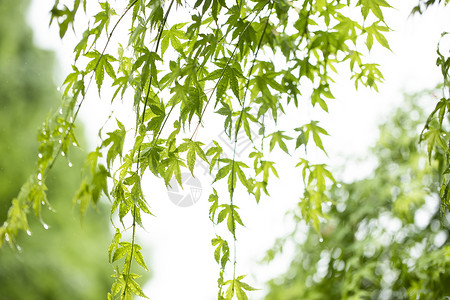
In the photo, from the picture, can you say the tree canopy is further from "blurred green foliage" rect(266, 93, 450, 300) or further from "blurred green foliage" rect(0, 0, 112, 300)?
"blurred green foliage" rect(0, 0, 112, 300)

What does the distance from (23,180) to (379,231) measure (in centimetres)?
156

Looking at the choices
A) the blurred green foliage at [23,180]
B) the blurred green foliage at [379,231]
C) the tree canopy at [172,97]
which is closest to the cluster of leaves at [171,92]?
the tree canopy at [172,97]

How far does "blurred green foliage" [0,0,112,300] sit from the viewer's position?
2.16 meters

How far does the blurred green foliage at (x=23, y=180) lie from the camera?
2.16 metres

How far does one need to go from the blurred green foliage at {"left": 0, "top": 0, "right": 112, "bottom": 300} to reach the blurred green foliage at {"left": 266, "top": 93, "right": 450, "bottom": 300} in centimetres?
97

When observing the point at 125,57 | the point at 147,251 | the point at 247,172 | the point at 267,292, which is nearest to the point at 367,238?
the point at 267,292

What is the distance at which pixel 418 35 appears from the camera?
1724 mm

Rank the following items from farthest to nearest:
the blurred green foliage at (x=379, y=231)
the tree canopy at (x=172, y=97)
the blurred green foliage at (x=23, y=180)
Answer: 1. the blurred green foliage at (x=23, y=180)
2. the blurred green foliage at (x=379, y=231)
3. the tree canopy at (x=172, y=97)

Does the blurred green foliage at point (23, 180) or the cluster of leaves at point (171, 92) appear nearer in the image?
the cluster of leaves at point (171, 92)

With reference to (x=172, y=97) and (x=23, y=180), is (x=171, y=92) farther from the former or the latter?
(x=23, y=180)

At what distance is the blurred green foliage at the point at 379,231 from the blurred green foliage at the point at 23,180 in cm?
97

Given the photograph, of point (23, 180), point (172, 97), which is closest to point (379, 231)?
point (172, 97)

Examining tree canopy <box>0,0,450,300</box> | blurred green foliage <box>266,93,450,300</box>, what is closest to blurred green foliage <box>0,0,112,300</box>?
blurred green foliage <box>266,93,450,300</box>

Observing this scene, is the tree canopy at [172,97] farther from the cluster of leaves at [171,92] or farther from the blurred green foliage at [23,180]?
the blurred green foliage at [23,180]
